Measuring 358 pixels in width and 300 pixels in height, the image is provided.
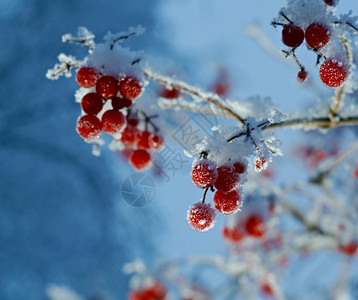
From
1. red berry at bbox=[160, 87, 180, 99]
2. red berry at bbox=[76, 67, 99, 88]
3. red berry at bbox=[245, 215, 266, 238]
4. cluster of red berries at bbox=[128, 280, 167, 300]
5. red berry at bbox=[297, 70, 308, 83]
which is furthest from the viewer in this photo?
cluster of red berries at bbox=[128, 280, 167, 300]

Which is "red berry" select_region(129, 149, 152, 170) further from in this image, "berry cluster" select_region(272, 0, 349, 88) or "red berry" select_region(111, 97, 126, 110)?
"berry cluster" select_region(272, 0, 349, 88)

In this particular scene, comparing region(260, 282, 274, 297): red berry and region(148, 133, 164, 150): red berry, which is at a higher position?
region(260, 282, 274, 297): red berry

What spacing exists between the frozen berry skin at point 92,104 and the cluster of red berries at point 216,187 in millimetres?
411

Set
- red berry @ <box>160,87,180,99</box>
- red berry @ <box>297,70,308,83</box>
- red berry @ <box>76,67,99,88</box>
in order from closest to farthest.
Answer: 1. red berry @ <box>297,70,308,83</box>
2. red berry @ <box>76,67,99,88</box>
3. red berry @ <box>160,87,180,99</box>

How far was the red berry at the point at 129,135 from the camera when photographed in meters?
1.36

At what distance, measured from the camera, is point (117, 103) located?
114 cm

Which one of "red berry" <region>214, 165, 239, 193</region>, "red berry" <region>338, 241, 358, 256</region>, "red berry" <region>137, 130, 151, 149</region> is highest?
"red berry" <region>137, 130, 151, 149</region>

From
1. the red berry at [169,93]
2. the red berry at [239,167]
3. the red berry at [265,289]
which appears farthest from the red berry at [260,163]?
the red berry at [265,289]

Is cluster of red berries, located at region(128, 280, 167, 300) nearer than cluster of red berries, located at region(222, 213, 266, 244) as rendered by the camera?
No

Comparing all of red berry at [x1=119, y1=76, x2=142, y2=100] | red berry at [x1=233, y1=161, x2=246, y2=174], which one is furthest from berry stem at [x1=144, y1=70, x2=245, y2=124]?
red berry at [x1=233, y1=161, x2=246, y2=174]

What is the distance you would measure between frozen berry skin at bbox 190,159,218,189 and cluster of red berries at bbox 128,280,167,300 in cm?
209

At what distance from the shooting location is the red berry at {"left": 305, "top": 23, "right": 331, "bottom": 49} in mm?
910

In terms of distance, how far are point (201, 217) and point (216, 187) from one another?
3.5 inches

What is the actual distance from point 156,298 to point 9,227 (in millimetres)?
3582
